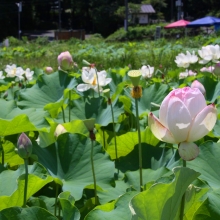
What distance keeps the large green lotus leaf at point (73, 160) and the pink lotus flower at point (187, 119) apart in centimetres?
28

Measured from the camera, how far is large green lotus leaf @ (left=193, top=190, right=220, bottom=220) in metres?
0.46

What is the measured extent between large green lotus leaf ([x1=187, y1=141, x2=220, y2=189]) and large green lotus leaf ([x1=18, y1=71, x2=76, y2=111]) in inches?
28.8

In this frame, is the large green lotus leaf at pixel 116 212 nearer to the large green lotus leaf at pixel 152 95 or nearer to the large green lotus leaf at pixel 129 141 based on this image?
the large green lotus leaf at pixel 129 141

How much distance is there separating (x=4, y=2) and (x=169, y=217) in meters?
26.2

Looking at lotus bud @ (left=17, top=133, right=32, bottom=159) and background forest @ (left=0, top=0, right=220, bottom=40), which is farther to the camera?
background forest @ (left=0, top=0, right=220, bottom=40)

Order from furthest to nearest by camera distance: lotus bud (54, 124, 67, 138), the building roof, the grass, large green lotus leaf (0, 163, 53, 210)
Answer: the building roof → the grass → lotus bud (54, 124, 67, 138) → large green lotus leaf (0, 163, 53, 210)

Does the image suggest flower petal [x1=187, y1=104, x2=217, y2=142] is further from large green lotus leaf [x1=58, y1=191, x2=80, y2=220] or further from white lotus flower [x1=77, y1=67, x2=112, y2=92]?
white lotus flower [x1=77, y1=67, x2=112, y2=92]

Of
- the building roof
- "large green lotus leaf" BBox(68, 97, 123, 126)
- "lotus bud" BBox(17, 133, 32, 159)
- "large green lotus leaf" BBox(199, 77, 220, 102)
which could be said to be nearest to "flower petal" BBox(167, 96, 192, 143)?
"lotus bud" BBox(17, 133, 32, 159)

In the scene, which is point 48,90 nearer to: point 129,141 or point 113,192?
point 129,141

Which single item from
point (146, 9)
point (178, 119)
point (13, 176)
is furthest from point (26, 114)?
point (146, 9)

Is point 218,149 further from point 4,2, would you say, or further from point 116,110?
point 4,2

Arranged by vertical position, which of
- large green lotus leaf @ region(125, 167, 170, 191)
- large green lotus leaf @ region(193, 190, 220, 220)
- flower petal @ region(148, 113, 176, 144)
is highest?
flower petal @ region(148, 113, 176, 144)

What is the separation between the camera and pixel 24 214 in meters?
0.45

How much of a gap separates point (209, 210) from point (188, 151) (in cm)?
7
